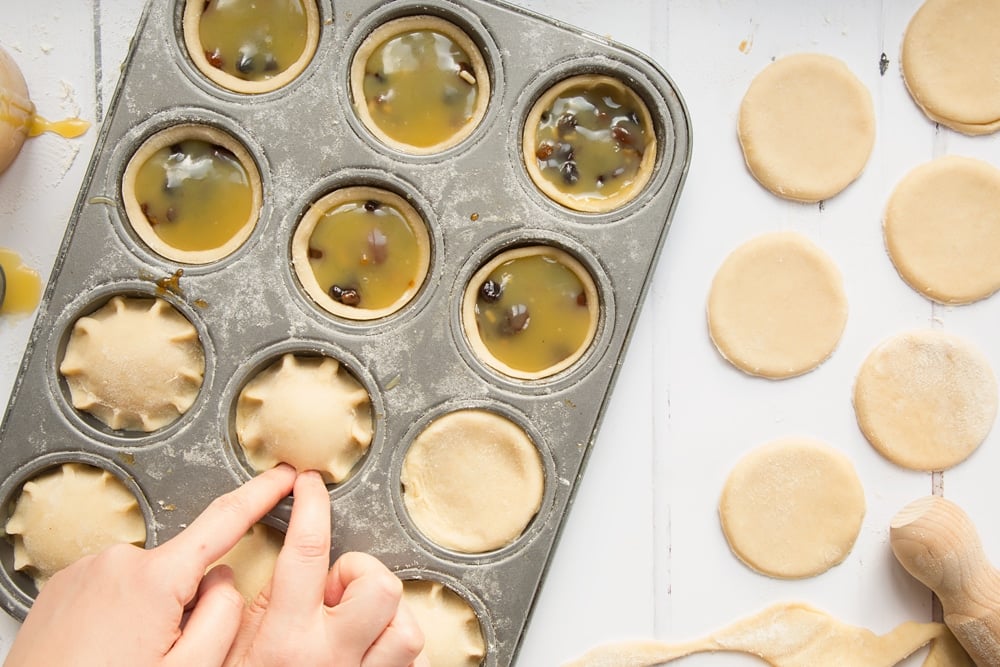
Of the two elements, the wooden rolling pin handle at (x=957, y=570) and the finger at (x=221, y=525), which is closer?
the finger at (x=221, y=525)

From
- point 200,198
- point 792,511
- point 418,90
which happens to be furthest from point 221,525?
point 792,511

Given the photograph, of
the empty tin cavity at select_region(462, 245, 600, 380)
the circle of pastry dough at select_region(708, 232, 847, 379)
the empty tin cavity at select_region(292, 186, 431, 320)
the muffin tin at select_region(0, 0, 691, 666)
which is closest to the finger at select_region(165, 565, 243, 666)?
the muffin tin at select_region(0, 0, 691, 666)

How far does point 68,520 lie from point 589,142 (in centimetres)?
197

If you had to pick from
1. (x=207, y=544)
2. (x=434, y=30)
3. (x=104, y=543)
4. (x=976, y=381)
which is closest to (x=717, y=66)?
(x=434, y=30)

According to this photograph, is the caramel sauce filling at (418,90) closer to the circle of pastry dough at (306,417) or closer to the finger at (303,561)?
the circle of pastry dough at (306,417)

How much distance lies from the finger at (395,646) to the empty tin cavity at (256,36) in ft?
5.46

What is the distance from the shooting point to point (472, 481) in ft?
8.00

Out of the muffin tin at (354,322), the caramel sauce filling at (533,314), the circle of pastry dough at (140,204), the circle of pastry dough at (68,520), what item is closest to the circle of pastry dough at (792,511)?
the muffin tin at (354,322)

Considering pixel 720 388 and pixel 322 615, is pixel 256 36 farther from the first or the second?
pixel 720 388

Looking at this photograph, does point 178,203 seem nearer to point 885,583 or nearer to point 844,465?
point 844,465

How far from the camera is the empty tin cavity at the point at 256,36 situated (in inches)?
97.2

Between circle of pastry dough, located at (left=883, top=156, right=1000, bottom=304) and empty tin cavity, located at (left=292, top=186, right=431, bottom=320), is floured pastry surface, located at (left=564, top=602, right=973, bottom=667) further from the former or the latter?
empty tin cavity, located at (left=292, top=186, right=431, bottom=320)

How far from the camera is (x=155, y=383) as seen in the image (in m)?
2.39

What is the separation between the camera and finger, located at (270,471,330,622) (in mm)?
2072
